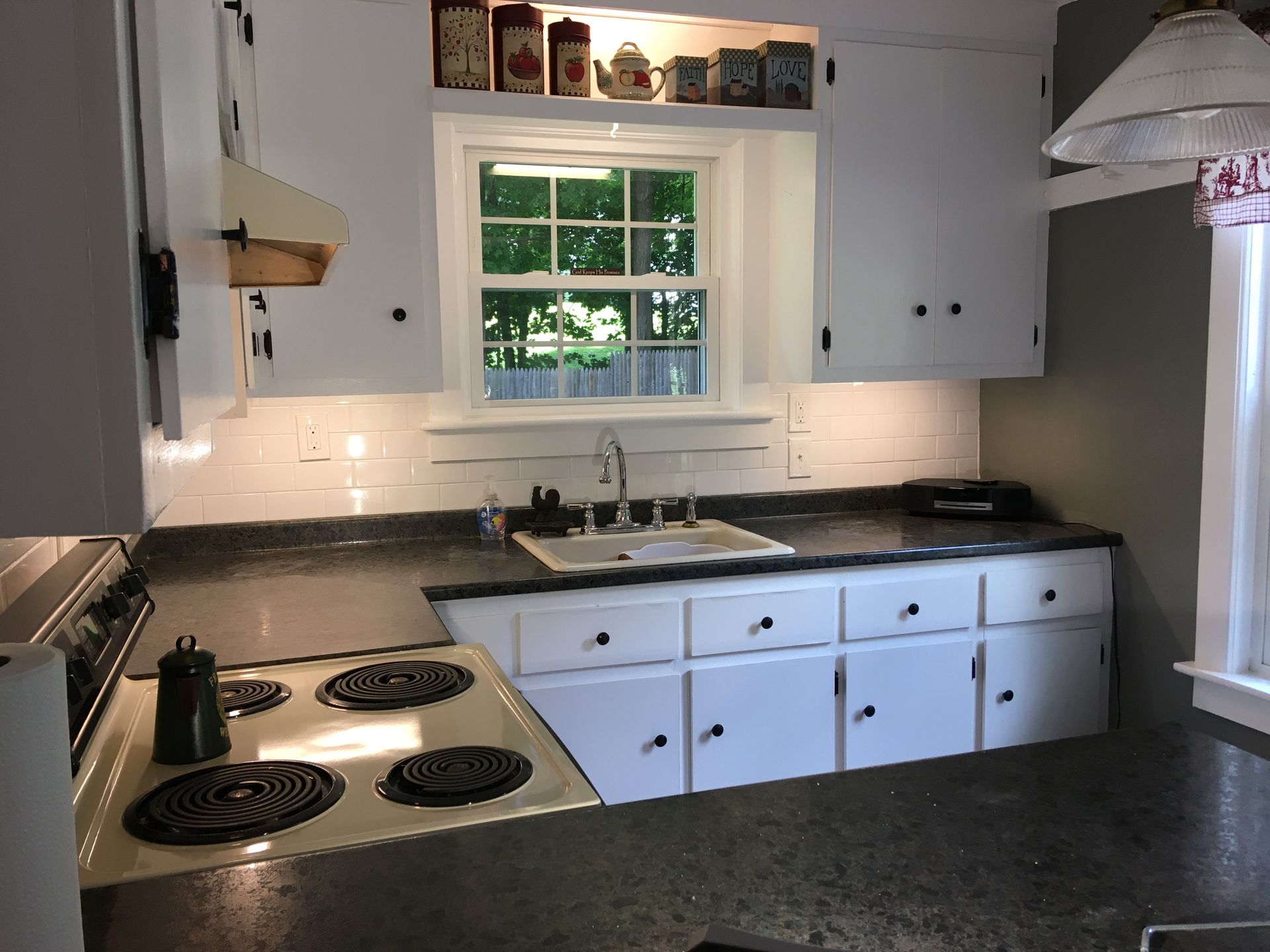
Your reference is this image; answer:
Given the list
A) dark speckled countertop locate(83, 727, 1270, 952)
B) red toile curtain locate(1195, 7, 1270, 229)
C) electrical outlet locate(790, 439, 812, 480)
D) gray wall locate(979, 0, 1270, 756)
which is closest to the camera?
dark speckled countertop locate(83, 727, 1270, 952)

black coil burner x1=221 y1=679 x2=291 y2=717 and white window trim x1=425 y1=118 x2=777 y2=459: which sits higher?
white window trim x1=425 y1=118 x2=777 y2=459

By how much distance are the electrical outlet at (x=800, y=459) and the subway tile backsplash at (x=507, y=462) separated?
0.05 ft

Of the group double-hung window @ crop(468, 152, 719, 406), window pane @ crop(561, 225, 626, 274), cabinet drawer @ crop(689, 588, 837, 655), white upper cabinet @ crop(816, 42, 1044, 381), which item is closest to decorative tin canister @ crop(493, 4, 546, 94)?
double-hung window @ crop(468, 152, 719, 406)

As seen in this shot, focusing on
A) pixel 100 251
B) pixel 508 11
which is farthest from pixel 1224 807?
pixel 508 11

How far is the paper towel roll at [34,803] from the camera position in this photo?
67cm

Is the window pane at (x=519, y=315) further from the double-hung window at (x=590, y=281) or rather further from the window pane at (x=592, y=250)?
the window pane at (x=592, y=250)

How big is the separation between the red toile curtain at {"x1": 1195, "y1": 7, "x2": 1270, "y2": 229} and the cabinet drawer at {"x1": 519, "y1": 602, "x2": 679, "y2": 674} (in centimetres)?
178

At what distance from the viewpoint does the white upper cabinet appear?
3.18 metres

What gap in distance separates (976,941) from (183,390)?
0.83m

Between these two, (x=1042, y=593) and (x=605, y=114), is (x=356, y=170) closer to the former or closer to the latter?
(x=605, y=114)

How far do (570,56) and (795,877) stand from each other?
2.58 meters

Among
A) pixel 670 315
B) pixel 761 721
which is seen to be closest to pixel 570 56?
pixel 670 315

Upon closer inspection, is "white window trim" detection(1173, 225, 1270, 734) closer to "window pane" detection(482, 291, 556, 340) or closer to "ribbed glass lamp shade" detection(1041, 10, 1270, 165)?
"ribbed glass lamp shade" detection(1041, 10, 1270, 165)

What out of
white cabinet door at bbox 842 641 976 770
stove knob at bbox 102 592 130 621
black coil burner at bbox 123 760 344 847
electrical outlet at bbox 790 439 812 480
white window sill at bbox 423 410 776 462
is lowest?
white cabinet door at bbox 842 641 976 770
